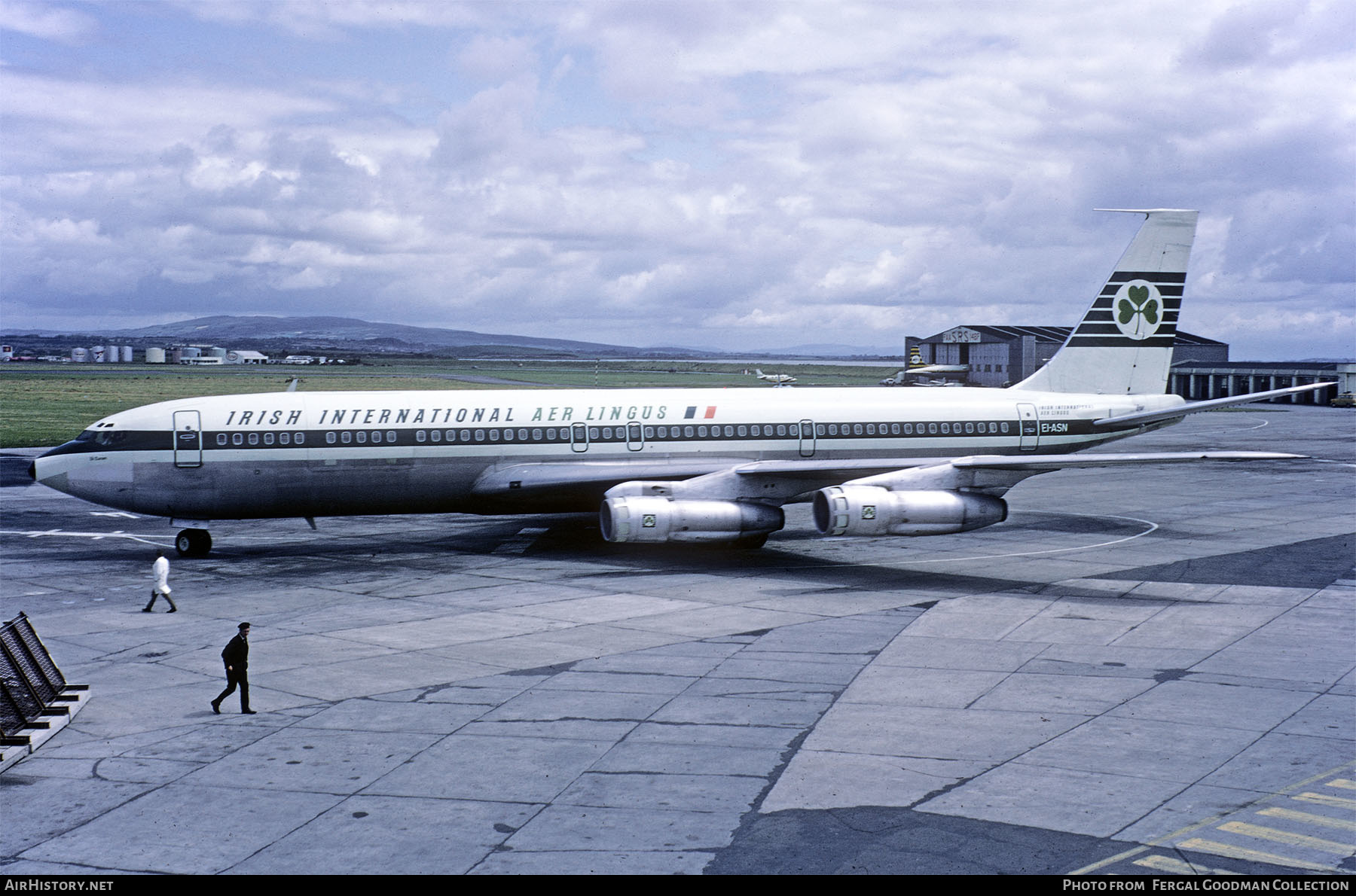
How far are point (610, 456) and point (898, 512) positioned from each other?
894cm

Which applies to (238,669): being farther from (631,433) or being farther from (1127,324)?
(1127,324)

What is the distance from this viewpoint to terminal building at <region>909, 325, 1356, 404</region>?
11850 centimetres

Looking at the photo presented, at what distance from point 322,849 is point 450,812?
1591mm

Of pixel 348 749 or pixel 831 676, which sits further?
pixel 831 676

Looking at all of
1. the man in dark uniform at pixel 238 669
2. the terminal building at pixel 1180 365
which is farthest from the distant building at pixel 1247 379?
the man in dark uniform at pixel 238 669

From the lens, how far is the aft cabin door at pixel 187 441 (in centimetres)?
3016

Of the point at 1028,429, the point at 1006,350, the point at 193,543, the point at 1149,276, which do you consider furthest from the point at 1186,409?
the point at 1006,350

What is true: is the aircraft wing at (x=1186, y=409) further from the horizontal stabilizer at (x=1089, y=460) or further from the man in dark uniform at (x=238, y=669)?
the man in dark uniform at (x=238, y=669)

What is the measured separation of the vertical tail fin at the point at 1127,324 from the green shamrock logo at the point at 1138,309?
0.03m

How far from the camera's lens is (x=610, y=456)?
108ft

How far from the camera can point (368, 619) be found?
2388 cm
